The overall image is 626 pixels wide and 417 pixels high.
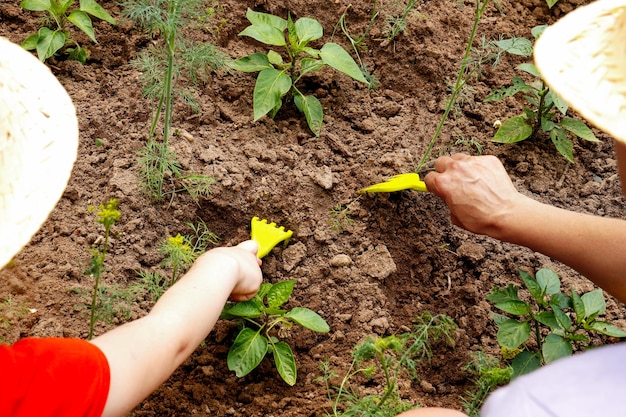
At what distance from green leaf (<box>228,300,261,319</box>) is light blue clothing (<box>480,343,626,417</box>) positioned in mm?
905

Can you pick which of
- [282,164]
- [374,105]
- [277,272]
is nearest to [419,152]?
[374,105]

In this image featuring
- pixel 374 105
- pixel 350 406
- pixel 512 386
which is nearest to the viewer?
pixel 512 386

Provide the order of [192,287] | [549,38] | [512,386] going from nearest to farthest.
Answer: [512,386] → [549,38] → [192,287]

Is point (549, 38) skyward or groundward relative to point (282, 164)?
skyward

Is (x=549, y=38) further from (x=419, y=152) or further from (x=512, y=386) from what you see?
(x=419, y=152)

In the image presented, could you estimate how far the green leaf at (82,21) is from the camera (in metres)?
2.30

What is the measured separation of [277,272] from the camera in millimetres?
2133

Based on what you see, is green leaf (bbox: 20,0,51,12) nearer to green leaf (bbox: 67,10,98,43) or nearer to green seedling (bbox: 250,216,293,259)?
green leaf (bbox: 67,10,98,43)

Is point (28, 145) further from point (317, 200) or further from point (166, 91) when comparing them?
point (317, 200)

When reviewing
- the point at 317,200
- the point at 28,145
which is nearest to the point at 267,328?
the point at 317,200

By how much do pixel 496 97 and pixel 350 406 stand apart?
1.17 metres

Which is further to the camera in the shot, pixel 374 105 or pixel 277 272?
pixel 374 105

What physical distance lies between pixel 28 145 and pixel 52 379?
0.42m

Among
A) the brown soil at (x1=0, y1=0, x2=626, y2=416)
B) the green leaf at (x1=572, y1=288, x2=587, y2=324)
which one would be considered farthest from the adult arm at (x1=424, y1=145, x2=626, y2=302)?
the brown soil at (x1=0, y1=0, x2=626, y2=416)
